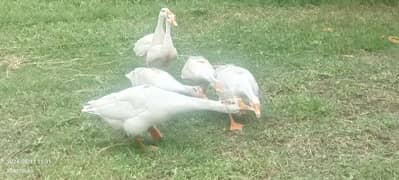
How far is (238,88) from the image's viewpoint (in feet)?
16.1

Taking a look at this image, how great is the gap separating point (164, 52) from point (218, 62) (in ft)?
2.32

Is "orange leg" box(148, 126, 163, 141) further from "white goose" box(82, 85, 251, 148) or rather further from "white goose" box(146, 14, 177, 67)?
"white goose" box(146, 14, 177, 67)

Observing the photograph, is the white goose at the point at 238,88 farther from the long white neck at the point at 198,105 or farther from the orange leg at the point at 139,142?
the orange leg at the point at 139,142

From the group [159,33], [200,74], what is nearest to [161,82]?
[200,74]

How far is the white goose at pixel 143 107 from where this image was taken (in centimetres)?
438

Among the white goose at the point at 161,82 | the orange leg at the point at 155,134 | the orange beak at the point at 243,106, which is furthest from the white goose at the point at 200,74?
the orange leg at the point at 155,134

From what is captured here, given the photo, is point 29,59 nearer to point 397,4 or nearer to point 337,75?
point 337,75

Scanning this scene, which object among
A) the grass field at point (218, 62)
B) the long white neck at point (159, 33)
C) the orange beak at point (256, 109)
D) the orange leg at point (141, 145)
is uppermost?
the long white neck at point (159, 33)

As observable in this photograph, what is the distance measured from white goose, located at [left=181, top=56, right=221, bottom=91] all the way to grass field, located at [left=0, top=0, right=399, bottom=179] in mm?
274

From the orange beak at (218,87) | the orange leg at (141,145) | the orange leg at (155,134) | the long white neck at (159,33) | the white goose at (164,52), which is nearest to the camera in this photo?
the orange leg at (141,145)

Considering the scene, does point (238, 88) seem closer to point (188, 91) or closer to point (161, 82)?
point (188, 91)

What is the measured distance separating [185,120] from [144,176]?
925 mm

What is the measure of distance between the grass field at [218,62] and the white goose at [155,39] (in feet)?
0.70

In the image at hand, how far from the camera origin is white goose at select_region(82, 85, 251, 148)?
14.4 ft
